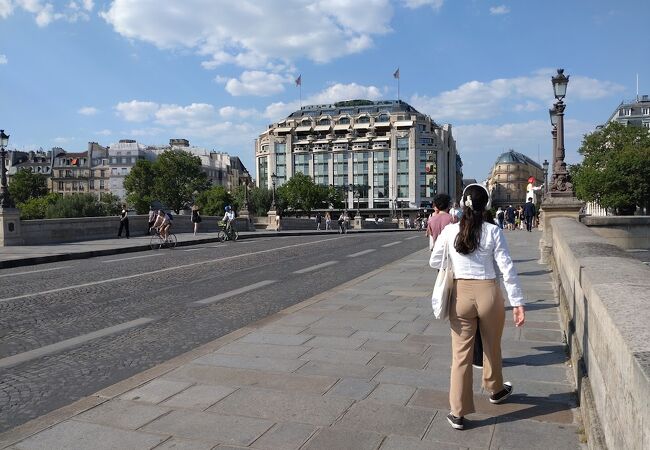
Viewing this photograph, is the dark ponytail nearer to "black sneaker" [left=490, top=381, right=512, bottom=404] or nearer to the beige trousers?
the beige trousers

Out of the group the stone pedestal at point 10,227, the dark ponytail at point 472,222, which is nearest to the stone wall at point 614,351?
the dark ponytail at point 472,222

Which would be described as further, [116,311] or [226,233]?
[226,233]

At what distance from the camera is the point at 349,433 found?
3.65 meters

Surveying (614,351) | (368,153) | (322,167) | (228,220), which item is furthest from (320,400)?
(322,167)

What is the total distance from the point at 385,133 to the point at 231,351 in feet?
415

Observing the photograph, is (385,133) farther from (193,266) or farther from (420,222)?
(193,266)

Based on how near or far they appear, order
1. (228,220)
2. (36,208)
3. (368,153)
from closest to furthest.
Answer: (228,220) < (36,208) < (368,153)

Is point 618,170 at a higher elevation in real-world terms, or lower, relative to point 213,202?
higher

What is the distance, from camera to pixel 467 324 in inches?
152

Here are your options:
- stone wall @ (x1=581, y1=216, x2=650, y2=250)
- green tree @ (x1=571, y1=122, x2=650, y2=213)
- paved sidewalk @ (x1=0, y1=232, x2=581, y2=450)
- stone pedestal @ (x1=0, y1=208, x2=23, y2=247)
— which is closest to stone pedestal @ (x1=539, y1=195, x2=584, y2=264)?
stone wall @ (x1=581, y1=216, x2=650, y2=250)

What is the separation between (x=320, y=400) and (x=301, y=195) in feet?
346

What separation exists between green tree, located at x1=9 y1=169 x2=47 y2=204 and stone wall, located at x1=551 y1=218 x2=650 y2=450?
119567mm

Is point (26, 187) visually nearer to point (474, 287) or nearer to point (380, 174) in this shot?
point (380, 174)

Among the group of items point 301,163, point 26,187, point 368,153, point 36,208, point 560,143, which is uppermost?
point 368,153
